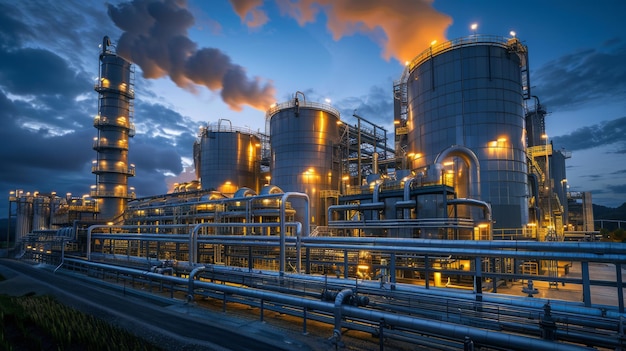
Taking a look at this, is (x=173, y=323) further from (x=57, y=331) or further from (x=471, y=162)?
(x=471, y=162)

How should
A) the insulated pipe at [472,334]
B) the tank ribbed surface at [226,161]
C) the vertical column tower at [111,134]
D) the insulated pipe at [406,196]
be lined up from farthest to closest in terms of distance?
the tank ribbed surface at [226,161] < the vertical column tower at [111,134] < the insulated pipe at [406,196] < the insulated pipe at [472,334]

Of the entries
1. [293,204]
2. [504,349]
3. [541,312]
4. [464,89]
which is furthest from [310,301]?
[293,204]

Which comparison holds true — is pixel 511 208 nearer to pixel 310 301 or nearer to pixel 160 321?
pixel 310 301

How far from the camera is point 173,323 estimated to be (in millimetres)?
12211

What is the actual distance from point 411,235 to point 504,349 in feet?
57.6

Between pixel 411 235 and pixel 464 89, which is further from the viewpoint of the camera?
pixel 464 89

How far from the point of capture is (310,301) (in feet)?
35.6

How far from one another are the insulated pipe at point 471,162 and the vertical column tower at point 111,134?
4267cm

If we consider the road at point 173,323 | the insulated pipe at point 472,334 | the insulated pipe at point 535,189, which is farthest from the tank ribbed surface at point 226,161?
the insulated pipe at point 472,334

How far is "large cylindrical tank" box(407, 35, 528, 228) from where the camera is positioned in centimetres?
2909

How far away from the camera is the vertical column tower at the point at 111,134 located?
46125 millimetres

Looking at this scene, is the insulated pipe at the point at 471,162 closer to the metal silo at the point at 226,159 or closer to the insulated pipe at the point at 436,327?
the insulated pipe at the point at 436,327

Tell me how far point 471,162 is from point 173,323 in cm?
2386

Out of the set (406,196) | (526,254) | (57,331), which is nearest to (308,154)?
(406,196)
